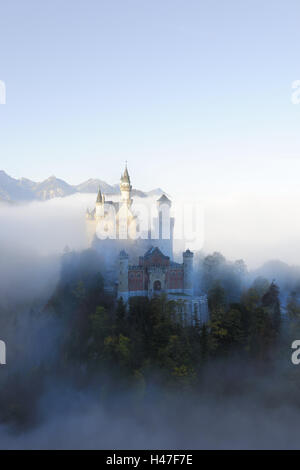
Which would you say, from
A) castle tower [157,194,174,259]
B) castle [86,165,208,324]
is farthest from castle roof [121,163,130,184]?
→ castle tower [157,194,174,259]

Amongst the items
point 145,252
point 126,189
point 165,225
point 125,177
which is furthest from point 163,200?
point 125,177

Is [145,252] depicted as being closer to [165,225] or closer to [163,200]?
[165,225]

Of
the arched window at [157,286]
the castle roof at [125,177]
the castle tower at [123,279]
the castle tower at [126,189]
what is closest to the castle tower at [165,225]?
the castle tower at [126,189]

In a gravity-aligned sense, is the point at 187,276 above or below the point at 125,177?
below

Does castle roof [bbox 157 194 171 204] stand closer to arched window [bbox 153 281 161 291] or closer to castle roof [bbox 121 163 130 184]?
castle roof [bbox 121 163 130 184]

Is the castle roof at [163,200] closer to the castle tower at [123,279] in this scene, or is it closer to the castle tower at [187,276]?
the castle tower at [187,276]

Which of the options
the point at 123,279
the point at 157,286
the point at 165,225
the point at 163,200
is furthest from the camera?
the point at 165,225

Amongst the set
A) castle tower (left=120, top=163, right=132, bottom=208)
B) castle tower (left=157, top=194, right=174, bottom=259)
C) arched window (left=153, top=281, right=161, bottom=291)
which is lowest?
arched window (left=153, top=281, right=161, bottom=291)

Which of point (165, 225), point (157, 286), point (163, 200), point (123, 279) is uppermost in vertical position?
point (163, 200)
